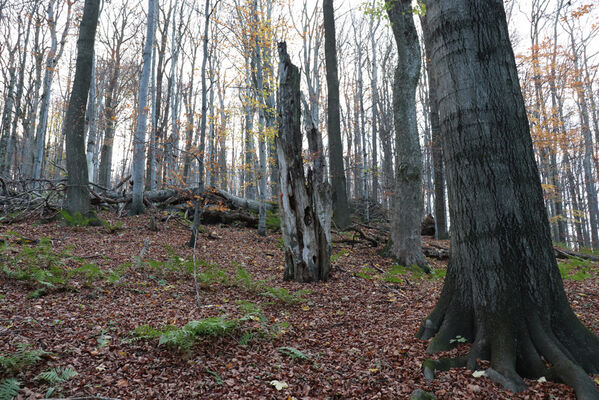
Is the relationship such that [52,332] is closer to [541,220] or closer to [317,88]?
[541,220]

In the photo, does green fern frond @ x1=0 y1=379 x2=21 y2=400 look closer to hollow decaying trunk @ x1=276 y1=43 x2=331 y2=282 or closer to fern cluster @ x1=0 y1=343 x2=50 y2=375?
fern cluster @ x1=0 y1=343 x2=50 y2=375

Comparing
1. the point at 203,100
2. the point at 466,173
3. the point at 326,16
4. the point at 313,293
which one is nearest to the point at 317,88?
the point at 326,16

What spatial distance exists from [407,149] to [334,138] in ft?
13.4

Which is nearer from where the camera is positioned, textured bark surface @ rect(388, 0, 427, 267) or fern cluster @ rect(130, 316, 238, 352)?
fern cluster @ rect(130, 316, 238, 352)

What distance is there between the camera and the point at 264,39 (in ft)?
37.7

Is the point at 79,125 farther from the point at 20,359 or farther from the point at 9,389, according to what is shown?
the point at 9,389

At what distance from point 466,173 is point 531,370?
1.62 m

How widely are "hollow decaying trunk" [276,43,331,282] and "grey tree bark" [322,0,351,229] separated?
5.21 meters

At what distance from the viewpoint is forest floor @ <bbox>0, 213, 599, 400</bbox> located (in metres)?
2.51

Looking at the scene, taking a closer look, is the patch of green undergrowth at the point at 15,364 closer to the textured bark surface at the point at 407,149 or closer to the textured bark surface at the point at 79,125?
the textured bark surface at the point at 407,149

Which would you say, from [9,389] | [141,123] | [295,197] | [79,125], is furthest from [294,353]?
[141,123]

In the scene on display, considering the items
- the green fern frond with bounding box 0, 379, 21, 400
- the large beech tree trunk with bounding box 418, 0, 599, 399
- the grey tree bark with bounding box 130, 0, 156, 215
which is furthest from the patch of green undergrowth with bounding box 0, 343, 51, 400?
the grey tree bark with bounding box 130, 0, 156, 215

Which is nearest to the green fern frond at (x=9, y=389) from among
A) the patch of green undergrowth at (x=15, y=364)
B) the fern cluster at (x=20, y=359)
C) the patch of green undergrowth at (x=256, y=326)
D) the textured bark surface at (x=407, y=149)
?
the patch of green undergrowth at (x=15, y=364)

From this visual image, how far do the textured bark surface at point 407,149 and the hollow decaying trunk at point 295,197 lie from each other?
2.58 m
